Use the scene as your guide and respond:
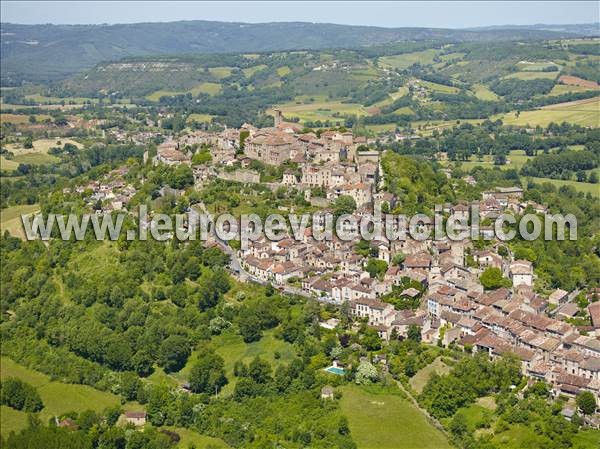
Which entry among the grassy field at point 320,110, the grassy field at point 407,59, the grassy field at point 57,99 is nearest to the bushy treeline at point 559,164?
the grassy field at point 320,110

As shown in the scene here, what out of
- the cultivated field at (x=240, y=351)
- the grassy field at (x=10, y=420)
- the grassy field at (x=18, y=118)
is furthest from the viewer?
the grassy field at (x=18, y=118)

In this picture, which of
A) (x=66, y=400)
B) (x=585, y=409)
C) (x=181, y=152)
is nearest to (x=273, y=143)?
(x=181, y=152)

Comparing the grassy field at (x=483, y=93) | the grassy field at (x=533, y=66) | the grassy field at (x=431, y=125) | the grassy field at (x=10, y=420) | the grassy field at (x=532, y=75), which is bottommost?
the grassy field at (x=10, y=420)

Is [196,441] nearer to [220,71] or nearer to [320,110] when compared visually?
[320,110]

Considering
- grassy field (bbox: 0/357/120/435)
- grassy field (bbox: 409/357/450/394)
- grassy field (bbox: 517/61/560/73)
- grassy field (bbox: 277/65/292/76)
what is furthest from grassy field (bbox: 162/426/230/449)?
grassy field (bbox: 277/65/292/76)

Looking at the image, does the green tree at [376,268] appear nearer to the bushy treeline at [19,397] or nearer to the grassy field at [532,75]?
A: the bushy treeline at [19,397]
